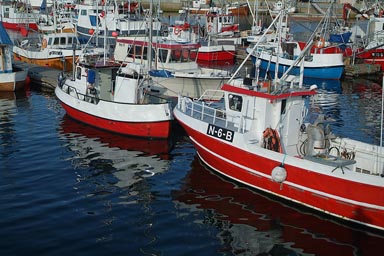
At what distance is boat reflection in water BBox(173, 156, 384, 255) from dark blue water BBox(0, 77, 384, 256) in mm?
31

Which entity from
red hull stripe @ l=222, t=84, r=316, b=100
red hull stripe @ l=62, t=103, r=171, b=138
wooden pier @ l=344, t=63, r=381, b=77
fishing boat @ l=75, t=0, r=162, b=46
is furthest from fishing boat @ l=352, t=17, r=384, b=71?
red hull stripe @ l=222, t=84, r=316, b=100

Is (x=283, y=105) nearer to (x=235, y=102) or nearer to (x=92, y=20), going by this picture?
(x=235, y=102)

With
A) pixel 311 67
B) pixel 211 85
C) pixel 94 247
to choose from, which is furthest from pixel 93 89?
pixel 311 67

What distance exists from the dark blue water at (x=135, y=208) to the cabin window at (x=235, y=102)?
286 centimetres

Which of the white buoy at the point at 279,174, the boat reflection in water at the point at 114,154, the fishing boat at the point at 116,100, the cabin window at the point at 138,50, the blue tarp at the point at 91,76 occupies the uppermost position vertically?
the cabin window at the point at 138,50

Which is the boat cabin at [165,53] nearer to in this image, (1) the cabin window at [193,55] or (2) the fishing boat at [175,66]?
(2) the fishing boat at [175,66]

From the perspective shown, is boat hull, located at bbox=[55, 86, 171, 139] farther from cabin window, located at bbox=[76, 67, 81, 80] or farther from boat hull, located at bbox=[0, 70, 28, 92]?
boat hull, located at bbox=[0, 70, 28, 92]

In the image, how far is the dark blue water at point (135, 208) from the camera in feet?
47.8

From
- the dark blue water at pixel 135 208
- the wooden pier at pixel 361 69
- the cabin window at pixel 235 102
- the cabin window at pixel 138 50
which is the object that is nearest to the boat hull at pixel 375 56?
the wooden pier at pixel 361 69

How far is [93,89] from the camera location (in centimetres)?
2728

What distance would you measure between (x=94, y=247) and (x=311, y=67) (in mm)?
34323

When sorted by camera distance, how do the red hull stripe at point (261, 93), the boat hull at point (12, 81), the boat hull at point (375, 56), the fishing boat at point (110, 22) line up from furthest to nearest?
the fishing boat at point (110, 22)
the boat hull at point (375, 56)
the boat hull at point (12, 81)
the red hull stripe at point (261, 93)

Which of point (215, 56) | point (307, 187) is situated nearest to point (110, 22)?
point (215, 56)

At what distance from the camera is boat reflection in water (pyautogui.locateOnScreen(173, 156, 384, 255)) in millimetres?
14625
